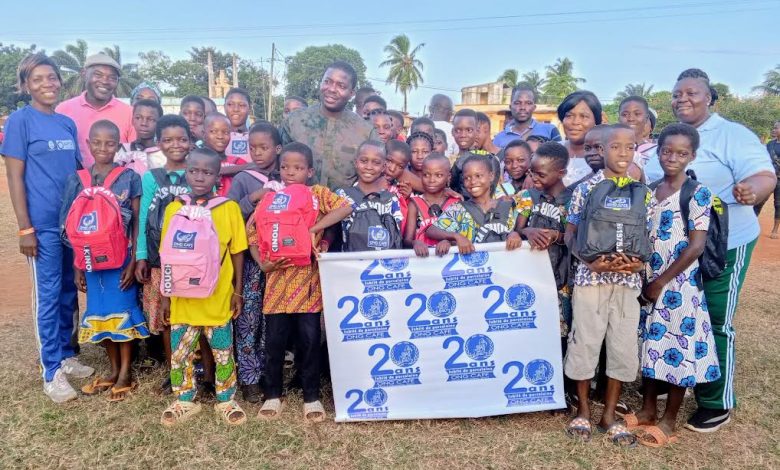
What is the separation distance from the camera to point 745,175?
3.20m

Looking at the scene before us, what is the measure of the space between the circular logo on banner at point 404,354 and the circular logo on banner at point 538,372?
2.41 feet

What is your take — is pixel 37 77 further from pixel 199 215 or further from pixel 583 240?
pixel 583 240

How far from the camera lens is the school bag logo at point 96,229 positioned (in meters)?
3.26

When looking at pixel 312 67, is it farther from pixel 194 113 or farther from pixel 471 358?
pixel 471 358

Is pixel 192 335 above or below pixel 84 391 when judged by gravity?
above

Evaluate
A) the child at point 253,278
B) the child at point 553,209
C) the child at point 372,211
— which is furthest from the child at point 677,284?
the child at point 253,278

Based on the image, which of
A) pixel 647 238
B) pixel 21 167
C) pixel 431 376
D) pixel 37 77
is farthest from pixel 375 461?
pixel 37 77

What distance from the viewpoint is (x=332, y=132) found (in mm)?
4031

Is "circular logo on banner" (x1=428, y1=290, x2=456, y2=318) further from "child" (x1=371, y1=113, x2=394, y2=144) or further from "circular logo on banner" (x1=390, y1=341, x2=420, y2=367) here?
"child" (x1=371, y1=113, x2=394, y2=144)

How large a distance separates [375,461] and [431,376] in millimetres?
656

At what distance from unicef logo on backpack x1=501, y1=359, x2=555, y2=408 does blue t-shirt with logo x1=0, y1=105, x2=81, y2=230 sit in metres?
3.26

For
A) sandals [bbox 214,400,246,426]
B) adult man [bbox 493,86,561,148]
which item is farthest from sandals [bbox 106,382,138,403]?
adult man [bbox 493,86,561,148]

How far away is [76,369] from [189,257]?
1.82 meters

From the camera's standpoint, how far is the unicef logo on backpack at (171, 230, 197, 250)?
3.04 meters
